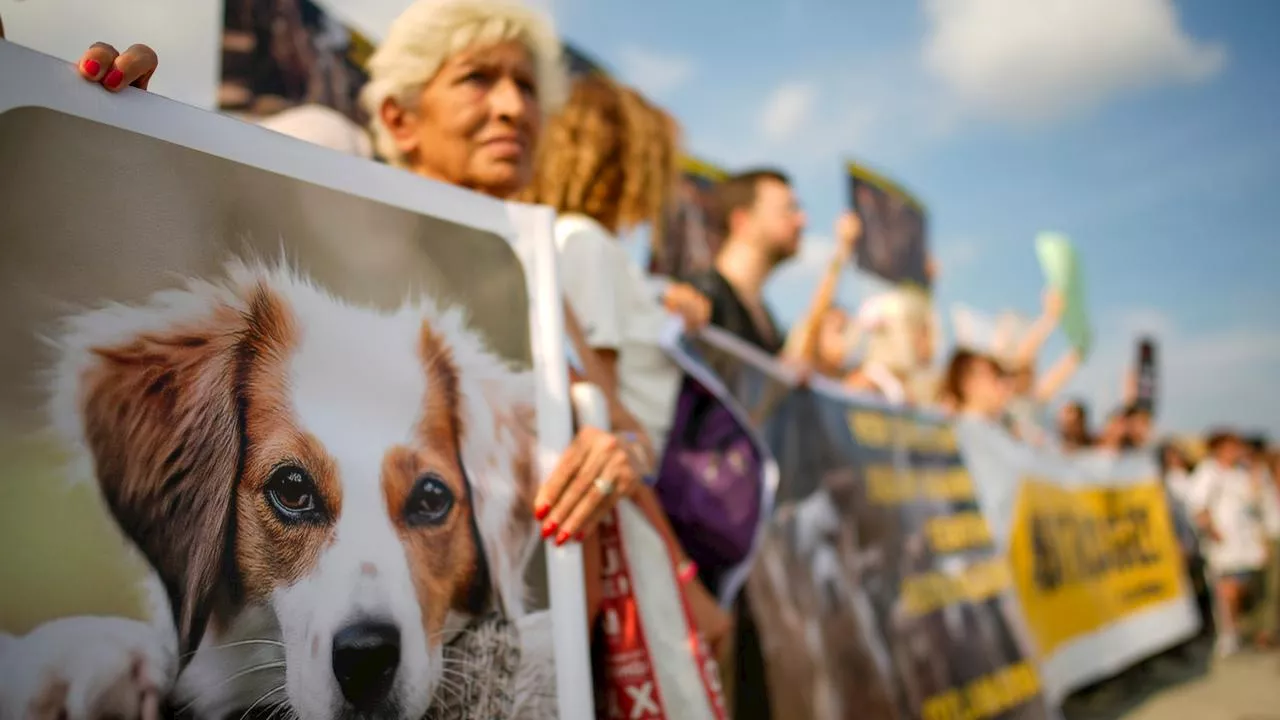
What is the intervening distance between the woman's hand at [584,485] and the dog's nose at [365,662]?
28 centimetres

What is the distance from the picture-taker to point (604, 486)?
46.7 inches

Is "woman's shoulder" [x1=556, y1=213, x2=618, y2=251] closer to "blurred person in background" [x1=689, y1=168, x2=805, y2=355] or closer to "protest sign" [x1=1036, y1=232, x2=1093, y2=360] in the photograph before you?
"blurred person in background" [x1=689, y1=168, x2=805, y2=355]

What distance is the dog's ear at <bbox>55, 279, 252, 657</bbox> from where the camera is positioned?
2.59 ft

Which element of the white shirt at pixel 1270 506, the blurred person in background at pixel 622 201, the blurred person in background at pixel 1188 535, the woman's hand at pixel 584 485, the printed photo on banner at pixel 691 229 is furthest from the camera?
the white shirt at pixel 1270 506

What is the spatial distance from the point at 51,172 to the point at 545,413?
659mm

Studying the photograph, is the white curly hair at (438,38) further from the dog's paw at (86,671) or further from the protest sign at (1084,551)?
the protest sign at (1084,551)

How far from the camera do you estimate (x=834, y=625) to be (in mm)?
2676

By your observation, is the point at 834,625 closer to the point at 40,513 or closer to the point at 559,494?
the point at 559,494

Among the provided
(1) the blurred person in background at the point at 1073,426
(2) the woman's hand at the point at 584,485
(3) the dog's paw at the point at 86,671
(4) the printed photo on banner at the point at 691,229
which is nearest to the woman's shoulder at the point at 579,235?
(2) the woman's hand at the point at 584,485

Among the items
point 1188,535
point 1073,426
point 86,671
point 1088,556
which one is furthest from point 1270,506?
point 86,671

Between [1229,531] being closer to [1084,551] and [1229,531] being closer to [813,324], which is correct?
[1084,551]

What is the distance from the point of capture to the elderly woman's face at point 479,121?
147 centimetres

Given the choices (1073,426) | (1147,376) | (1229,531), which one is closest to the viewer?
(1073,426)

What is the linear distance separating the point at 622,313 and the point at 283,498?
1071 millimetres
